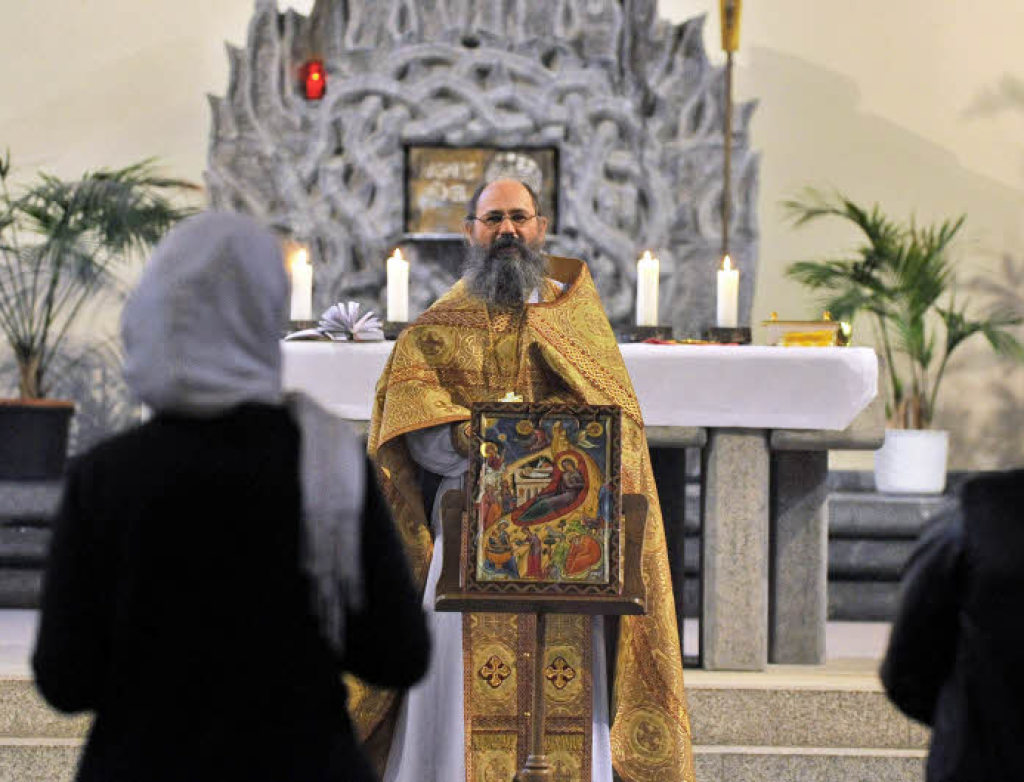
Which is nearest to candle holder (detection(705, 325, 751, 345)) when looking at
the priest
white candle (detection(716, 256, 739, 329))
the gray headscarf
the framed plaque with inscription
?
white candle (detection(716, 256, 739, 329))

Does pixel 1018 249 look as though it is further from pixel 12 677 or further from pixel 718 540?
pixel 12 677

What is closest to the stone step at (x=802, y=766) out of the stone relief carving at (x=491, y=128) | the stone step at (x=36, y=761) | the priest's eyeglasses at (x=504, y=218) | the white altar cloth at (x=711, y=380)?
the white altar cloth at (x=711, y=380)

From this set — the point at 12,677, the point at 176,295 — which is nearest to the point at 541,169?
the point at 12,677

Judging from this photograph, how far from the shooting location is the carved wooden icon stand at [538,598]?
346cm

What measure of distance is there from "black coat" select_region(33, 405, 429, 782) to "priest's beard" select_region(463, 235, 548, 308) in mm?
2384

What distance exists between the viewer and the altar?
5.15 metres

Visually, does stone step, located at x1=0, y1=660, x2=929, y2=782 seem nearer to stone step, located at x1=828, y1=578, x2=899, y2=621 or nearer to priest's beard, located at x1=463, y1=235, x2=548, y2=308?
priest's beard, located at x1=463, y1=235, x2=548, y2=308

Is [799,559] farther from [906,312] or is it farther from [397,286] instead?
[906,312]

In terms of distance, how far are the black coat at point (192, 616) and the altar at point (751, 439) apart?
121 inches

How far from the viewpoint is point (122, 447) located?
2027mm

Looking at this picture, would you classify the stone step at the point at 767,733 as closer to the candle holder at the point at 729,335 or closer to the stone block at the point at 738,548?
the stone block at the point at 738,548

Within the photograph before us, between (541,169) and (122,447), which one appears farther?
(541,169)

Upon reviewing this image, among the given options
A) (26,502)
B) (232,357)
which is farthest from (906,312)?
(232,357)

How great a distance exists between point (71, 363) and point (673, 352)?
496 cm
